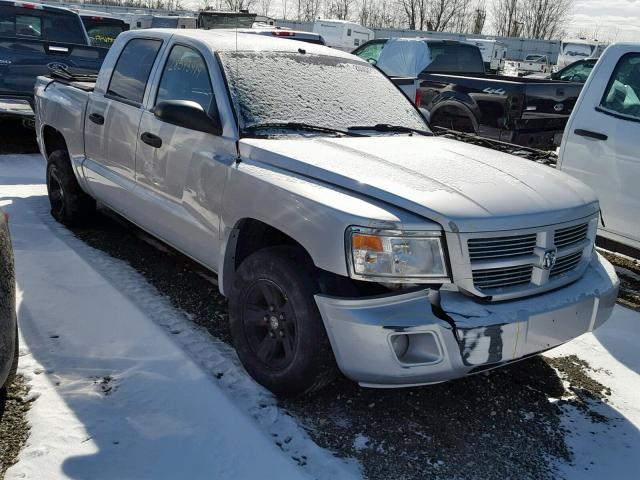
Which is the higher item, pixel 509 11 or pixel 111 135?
pixel 509 11

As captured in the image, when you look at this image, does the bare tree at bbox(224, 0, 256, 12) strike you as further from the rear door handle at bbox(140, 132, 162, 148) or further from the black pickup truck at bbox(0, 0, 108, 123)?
the rear door handle at bbox(140, 132, 162, 148)

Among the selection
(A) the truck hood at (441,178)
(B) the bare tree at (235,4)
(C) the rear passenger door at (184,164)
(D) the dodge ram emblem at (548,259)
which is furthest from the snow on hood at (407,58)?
(B) the bare tree at (235,4)

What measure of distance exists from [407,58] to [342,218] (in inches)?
390

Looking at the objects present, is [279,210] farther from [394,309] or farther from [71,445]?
[71,445]

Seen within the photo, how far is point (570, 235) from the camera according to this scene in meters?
3.27

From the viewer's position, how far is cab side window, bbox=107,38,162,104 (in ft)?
14.9

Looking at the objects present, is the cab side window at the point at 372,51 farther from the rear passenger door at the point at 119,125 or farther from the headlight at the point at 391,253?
the headlight at the point at 391,253

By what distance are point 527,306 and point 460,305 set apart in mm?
363

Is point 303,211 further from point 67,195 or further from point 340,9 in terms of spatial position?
point 340,9

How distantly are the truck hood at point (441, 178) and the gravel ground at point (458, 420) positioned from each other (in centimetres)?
100

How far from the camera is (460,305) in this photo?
9.21ft

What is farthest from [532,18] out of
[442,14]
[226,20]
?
[226,20]

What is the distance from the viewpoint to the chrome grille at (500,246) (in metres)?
2.85

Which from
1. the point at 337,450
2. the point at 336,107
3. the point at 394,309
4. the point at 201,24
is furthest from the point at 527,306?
the point at 201,24
